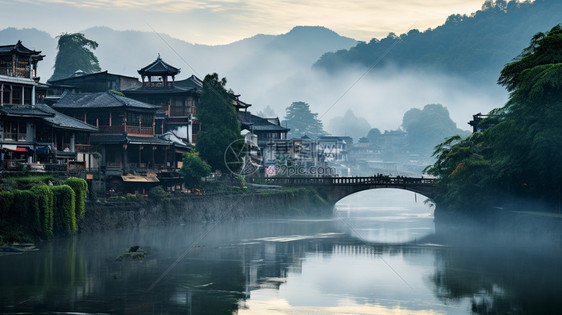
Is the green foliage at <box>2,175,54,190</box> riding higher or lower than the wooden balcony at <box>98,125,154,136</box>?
lower

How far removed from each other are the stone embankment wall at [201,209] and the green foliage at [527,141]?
22016 mm

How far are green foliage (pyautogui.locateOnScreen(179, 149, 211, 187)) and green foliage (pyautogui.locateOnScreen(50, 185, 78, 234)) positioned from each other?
68.8 ft

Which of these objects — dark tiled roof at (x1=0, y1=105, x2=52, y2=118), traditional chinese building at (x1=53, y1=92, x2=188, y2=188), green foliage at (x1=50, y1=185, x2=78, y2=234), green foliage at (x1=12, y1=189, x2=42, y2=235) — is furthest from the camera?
traditional chinese building at (x1=53, y1=92, x2=188, y2=188)

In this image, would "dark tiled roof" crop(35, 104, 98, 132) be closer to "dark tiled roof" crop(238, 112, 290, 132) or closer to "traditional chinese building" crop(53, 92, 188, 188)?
"traditional chinese building" crop(53, 92, 188, 188)

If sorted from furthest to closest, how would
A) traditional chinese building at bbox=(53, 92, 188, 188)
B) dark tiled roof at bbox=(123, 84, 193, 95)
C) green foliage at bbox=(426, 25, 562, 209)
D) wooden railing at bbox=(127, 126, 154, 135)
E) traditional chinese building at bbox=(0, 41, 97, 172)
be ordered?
1. dark tiled roof at bbox=(123, 84, 193, 95)
2. wooden railing at bbox=(127, 126, 154, 135)
3. traditional chinese building at bbox=(53, 92, 188, 188)
4. traditional chinese building at bbox=(0, 41, 97, 172)
5. green foliage at bbox=(426, 25, 562, 209)

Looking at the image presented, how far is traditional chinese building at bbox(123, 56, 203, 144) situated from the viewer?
8831 centimetres

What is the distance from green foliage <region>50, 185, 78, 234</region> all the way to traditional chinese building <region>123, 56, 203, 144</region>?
3647 cm

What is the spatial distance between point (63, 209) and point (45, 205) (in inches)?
97.0

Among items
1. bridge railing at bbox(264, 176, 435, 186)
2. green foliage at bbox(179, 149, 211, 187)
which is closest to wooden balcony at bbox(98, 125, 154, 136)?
green foliage at bbox(179, 149, 211, 187)

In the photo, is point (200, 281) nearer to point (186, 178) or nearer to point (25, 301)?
point (25, 301)

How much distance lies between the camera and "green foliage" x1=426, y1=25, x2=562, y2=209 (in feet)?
160

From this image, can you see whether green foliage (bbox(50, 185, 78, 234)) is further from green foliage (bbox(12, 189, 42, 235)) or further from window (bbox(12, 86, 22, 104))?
window (bbox(12, 86, 22, 104))

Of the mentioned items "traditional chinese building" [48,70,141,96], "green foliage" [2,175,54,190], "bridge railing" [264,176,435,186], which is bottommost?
"green foliage" [2,175,54,190]

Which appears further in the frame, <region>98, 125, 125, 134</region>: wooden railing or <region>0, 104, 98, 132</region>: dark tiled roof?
<region>98, 125, 125, 134</region>: wooden railing
